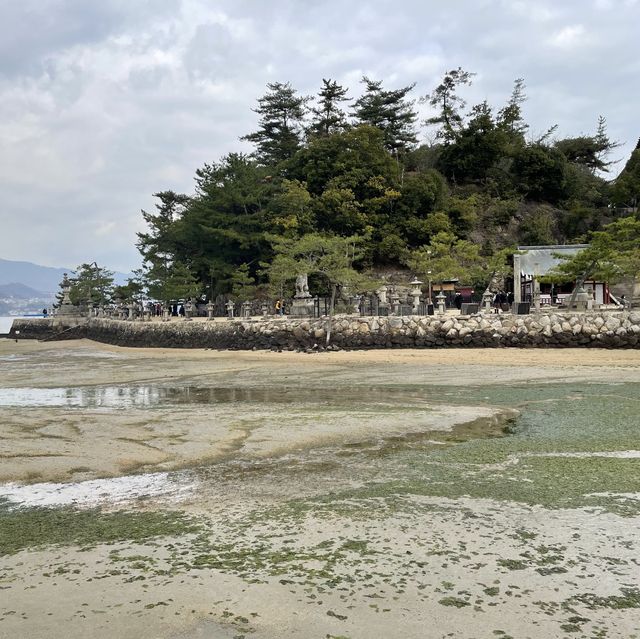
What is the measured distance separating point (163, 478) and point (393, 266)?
141 ft

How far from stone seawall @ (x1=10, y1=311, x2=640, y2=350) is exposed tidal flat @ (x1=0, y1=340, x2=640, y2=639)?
13.8 m

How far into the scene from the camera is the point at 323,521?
4590 millimetres

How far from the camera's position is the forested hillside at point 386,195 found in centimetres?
4391

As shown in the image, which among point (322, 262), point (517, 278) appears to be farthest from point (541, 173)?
point (322, 262)

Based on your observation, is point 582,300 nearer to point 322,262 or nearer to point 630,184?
point 322,262

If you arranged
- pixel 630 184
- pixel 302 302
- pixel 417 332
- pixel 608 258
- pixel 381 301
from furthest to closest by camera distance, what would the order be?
pixel 630 184 < pixel 381 301 < pixel 302 302 < pixel 608 258 < pixel 417 332

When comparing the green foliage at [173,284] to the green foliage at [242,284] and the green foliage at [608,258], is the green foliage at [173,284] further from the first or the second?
the green foliage at [608,258]

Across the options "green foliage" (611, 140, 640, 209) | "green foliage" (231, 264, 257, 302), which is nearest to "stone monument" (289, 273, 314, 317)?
"green foliage" (231, 264, 257, 302)

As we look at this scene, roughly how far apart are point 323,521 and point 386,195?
143ft

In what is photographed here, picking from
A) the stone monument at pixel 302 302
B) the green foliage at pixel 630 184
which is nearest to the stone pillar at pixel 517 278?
the stone monument at pixel 302 302

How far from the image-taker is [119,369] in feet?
68.2

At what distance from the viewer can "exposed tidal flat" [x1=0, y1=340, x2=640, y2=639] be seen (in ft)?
10.5

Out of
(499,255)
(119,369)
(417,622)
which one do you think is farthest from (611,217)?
(417,622)

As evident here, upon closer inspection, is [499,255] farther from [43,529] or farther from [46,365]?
[43,529]
